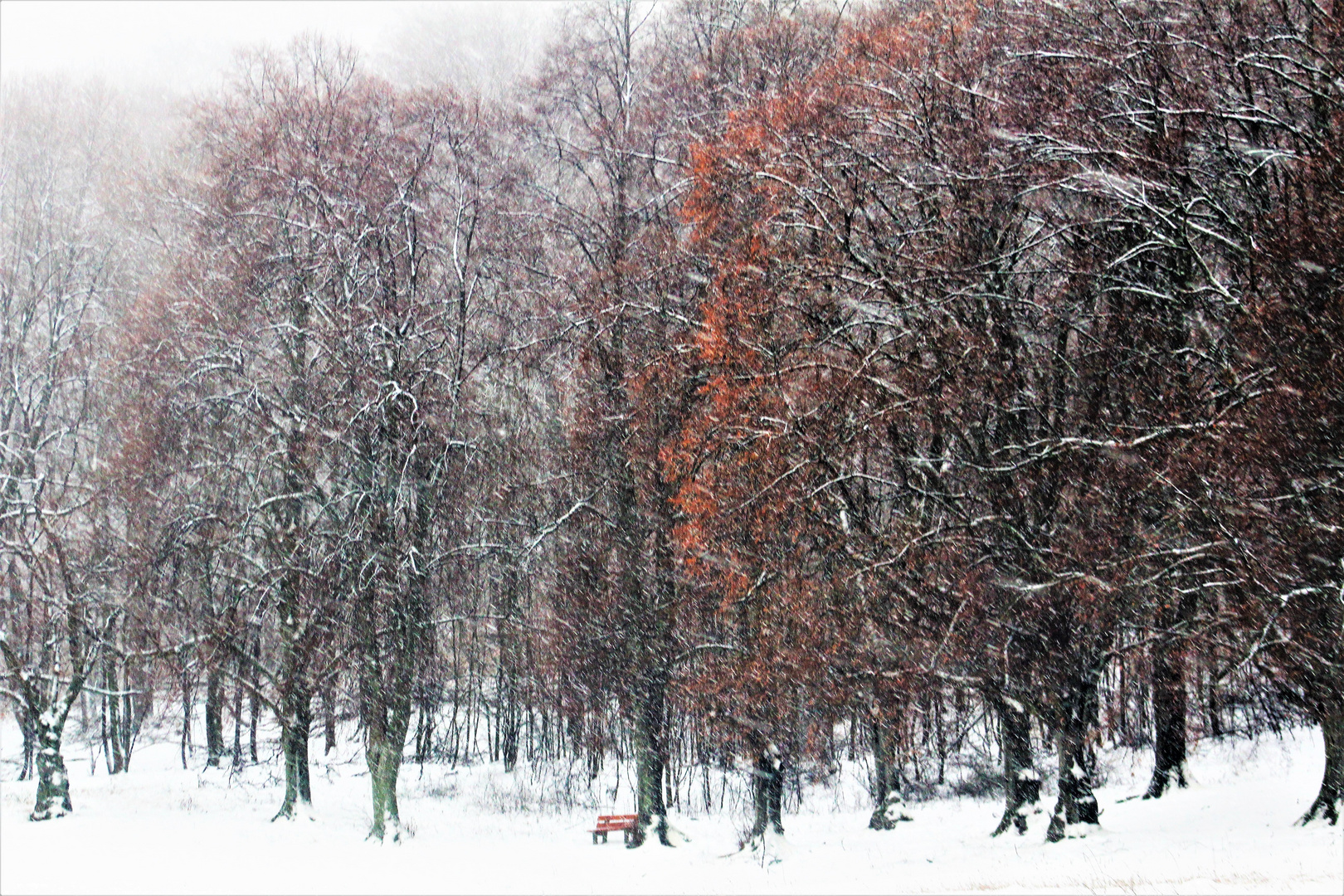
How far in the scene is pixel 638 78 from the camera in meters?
18.5

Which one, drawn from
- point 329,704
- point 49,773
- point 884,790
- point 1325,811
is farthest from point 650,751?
point 49,773

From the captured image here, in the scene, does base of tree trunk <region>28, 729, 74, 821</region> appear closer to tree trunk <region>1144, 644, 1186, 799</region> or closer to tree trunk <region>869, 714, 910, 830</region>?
tree trunk <region>869, 714, 910, 830</region>

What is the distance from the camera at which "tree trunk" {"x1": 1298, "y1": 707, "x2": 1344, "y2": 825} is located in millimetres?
10336

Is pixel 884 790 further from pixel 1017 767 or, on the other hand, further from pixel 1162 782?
pixel 1017 767

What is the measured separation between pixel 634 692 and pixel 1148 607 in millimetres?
7642

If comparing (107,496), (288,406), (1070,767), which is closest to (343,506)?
(288,406)

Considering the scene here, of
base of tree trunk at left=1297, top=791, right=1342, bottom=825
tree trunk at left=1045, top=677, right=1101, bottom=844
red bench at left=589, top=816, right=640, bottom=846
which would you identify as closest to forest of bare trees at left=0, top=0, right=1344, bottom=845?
tree trunk at left=1045, top=677, right=1101, bottom=844

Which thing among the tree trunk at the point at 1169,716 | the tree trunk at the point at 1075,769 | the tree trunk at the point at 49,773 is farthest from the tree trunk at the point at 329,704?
the tree trunk at the point at 1169,716

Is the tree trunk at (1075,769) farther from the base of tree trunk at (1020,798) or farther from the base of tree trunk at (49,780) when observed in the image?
the base of tree trunk at (49,780)

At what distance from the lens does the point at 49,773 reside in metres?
16.6

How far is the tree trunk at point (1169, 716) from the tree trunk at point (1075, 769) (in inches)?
33.3

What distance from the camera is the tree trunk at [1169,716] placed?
34.9 feet

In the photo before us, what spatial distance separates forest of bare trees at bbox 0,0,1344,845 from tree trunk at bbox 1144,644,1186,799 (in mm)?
181

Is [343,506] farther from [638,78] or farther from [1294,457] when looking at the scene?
[1294,457]
